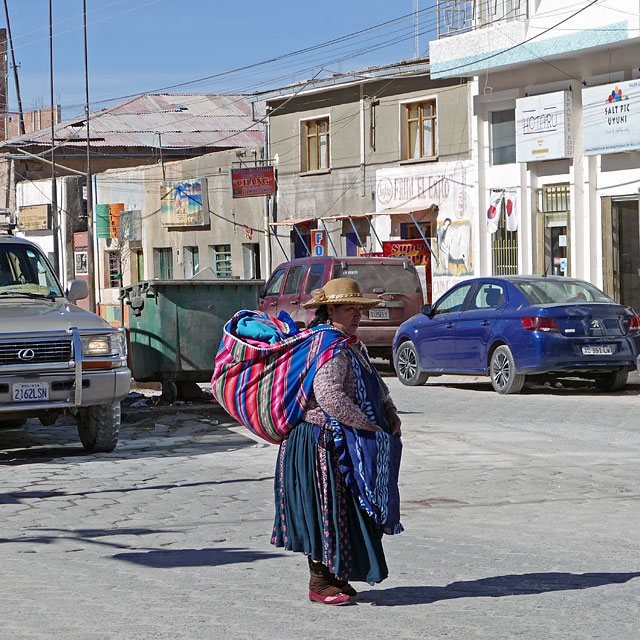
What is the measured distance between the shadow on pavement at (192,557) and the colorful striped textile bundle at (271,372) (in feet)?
3.99

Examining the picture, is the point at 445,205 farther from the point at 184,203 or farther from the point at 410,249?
the point at 184,203

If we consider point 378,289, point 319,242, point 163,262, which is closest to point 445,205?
point 319,242

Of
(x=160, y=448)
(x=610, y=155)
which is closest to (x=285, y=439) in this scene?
(x=160, y=448)

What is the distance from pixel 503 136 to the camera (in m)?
31.3

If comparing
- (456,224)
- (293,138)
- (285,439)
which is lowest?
(285,439)

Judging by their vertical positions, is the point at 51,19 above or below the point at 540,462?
above

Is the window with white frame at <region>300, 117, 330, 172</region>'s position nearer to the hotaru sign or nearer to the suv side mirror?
the hotaru sign

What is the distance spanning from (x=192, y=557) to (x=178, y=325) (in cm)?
788

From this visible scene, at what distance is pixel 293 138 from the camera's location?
40125mm

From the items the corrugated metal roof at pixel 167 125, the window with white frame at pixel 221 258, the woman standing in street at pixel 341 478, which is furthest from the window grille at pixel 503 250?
the corrugated metal roof at pixel 167 125

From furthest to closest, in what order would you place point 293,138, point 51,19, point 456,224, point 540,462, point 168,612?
point 51,19, point 293,138, point 456,224, point 540,462, point 168,612

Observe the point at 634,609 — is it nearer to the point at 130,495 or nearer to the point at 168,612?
the point at 168,612

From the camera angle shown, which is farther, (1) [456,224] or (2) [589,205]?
(1) [456,224]

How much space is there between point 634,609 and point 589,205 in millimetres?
23708
